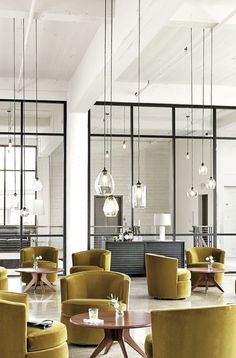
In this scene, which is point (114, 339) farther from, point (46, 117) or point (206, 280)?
point (46, 117)

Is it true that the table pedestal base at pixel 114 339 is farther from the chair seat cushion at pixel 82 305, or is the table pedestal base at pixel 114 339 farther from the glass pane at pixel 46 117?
the glass pane at pixel 46 117

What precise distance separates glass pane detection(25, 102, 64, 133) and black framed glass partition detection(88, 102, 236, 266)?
28.7 inches

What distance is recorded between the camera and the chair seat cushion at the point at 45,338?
6121mm

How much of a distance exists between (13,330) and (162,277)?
5.58m

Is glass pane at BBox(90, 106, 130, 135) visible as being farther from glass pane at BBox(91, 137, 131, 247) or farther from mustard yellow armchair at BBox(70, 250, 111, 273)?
mustard yellow armchair at BBox(70, 250, 111, 273)

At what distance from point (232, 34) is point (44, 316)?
16.7 ft

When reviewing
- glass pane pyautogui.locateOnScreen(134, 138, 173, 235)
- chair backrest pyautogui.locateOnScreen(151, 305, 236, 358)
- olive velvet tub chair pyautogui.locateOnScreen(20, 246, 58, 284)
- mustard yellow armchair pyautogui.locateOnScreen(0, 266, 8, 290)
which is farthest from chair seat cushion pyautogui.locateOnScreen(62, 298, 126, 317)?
glass pane pyautogui.locateOnScreen(134, 138, 173, 235)

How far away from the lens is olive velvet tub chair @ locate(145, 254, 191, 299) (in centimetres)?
1125

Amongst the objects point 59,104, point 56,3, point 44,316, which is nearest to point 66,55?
point 59,104

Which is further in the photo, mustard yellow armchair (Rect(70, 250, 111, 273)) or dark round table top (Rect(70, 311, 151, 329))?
mustard yellow armchair (Rect(70, 250, 111, 273))

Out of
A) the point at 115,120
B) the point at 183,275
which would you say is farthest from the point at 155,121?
the point at 183,275

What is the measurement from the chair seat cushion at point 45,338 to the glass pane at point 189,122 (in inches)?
380

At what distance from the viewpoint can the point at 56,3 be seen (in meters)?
7.97

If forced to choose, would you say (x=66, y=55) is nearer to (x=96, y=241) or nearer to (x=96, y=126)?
(x=96, y=126)
